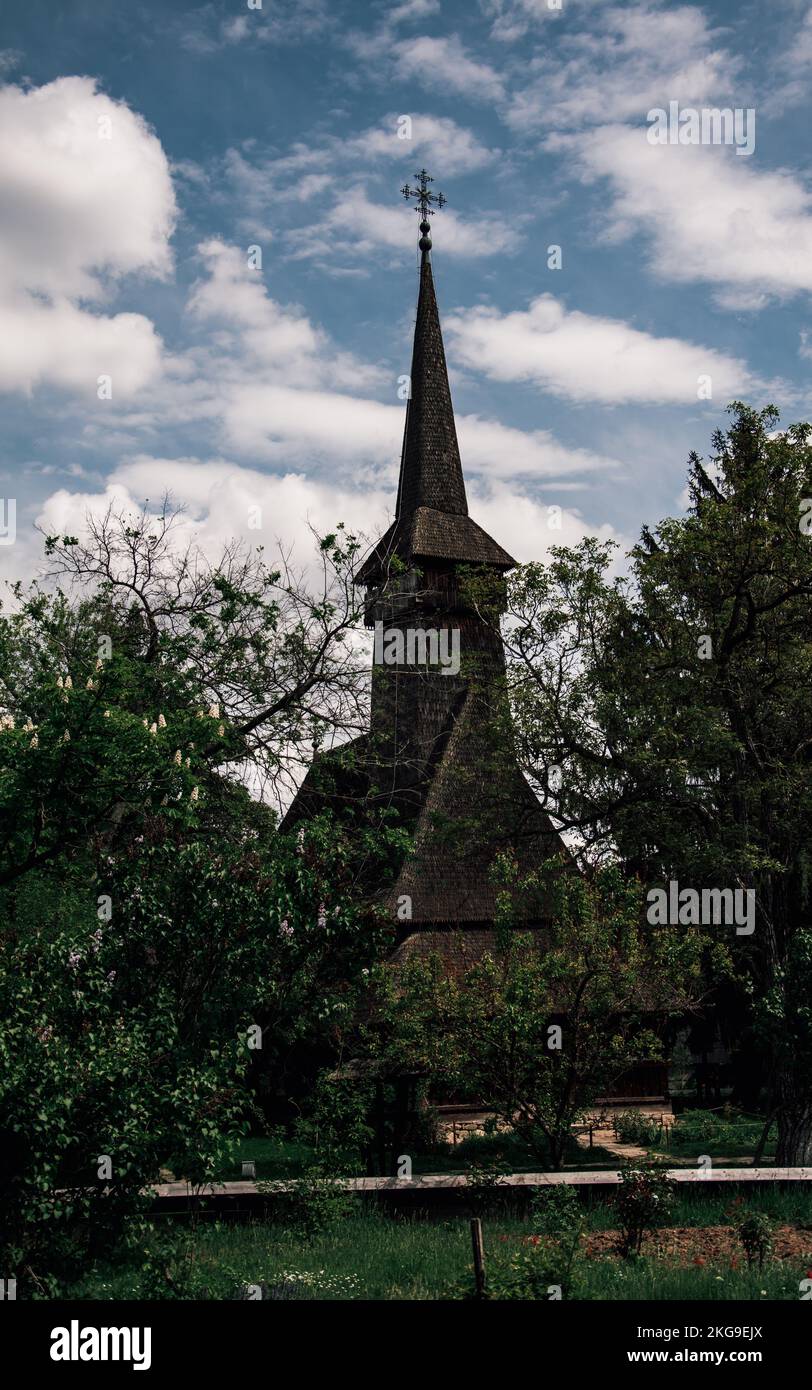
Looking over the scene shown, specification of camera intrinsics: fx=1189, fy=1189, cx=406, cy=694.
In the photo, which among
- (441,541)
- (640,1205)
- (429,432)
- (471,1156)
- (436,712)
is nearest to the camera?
(640,1205)

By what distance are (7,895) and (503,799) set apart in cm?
1008

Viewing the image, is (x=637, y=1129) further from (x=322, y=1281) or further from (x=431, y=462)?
(x=431, y=462)

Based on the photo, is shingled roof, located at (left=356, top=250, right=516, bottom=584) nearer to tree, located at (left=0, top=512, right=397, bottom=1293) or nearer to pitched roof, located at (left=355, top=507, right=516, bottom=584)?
pitched roof, located at (left=355, top=507, right=516, bottom=584)

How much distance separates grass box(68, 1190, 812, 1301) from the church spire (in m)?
24.1

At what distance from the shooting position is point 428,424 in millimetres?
34906

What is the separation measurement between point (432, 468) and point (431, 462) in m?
0.20

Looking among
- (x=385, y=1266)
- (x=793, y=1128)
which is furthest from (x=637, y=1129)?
(x=385, y=1266)

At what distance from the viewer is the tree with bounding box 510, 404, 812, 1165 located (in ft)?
64.8

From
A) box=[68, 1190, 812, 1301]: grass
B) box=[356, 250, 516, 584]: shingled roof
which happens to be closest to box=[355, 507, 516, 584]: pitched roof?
box=[356, 250, 516, 584]: shingled roof

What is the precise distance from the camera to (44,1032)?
937 centimetres
